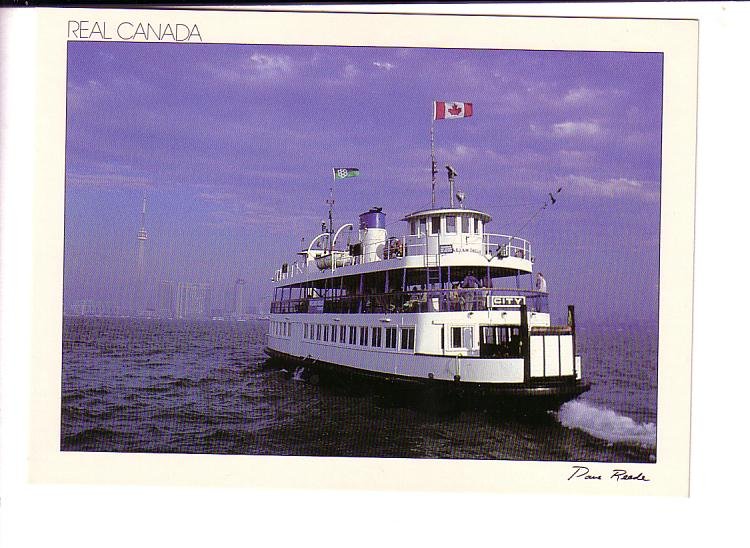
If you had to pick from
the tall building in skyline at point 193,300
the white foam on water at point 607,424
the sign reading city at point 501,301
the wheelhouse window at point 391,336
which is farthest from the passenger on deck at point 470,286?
the tall building in skyline at point 193,300

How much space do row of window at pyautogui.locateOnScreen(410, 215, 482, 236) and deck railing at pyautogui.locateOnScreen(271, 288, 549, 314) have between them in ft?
1.55

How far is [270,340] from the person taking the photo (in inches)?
209

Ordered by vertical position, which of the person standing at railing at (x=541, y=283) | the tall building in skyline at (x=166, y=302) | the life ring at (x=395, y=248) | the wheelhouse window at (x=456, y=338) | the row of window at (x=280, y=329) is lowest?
the row of window at (x=280, y=329)

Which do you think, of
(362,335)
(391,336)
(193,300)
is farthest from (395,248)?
(193,300)

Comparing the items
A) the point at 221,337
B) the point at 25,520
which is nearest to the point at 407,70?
the point at 221,337

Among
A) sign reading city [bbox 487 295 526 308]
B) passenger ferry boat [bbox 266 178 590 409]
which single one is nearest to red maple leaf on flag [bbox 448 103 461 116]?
passenger ferry boat [bbox 266 178 590 409]

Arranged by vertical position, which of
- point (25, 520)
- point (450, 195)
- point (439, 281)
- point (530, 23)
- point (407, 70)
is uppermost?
point (530, 23)

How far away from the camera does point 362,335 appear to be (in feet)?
16.0

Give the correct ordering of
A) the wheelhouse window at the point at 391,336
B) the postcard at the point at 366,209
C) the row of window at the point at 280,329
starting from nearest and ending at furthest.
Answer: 1. the postcard at the point at 366,209
2. the wheelhouse window at the point at 391,336
3. the row of window at the point at 280,329

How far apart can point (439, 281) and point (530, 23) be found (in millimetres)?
1979

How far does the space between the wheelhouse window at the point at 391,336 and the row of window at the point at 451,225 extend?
87cm

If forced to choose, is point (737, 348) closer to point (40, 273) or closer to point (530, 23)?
point (530, 23)

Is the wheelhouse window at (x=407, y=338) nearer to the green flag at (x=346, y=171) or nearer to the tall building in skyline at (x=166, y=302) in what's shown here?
the green flag at (x=346, y=171)

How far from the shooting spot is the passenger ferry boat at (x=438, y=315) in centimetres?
395
